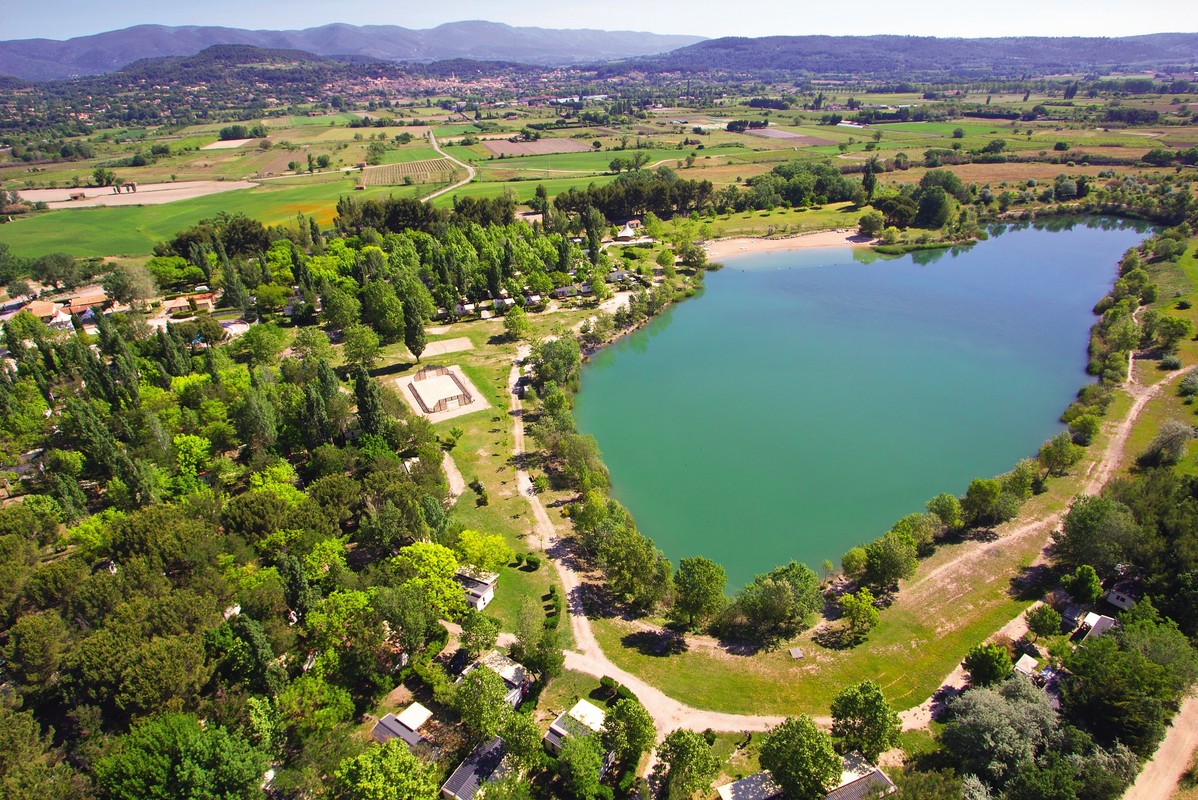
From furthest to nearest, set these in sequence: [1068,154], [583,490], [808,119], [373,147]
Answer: [808,119] < [373,147] < [1068,154] < [583,490]

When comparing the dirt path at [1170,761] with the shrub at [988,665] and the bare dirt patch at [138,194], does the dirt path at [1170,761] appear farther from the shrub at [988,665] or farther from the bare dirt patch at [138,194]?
the bare dirt patch at [138,194]

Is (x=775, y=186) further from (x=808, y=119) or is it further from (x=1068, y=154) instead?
(x=808, y=119)

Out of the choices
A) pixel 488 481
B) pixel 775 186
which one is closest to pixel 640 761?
pixel 488 481

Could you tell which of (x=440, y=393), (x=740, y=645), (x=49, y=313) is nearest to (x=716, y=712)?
(x=740, y=645)

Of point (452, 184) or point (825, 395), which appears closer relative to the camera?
point (825, 395)

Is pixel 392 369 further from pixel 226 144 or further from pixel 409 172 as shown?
pixel 226 144

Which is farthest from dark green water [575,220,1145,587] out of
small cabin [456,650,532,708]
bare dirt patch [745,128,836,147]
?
bare dirt patch [745,128,836,147]

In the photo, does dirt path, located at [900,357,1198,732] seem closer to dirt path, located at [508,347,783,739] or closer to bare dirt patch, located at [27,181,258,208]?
dirt path, located at [508,347,783,739]

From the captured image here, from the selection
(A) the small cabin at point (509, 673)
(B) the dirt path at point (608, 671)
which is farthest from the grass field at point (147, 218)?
(A) the small cabin at point (509, 673)
